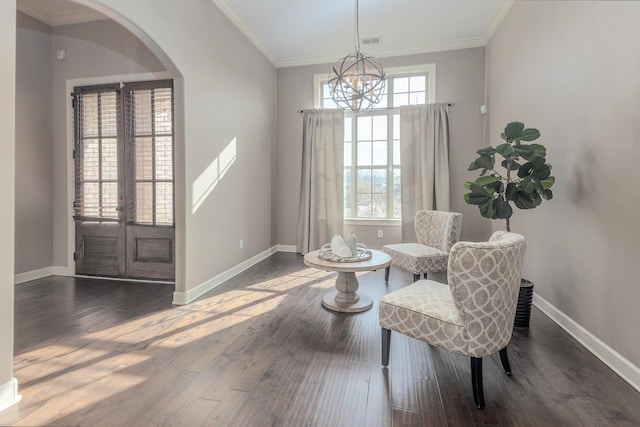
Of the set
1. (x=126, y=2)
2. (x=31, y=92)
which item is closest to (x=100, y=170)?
(x=31, y=92)

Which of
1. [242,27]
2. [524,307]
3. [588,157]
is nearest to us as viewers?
[588,157]

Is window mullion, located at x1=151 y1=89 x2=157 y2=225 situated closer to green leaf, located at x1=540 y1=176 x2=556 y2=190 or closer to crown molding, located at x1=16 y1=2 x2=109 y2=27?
crown molding, located at x1=16 y1=2 x2=109 y2=27

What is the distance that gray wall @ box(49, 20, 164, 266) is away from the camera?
13.7 feet

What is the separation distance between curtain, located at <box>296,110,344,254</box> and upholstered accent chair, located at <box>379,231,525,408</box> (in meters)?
3.78

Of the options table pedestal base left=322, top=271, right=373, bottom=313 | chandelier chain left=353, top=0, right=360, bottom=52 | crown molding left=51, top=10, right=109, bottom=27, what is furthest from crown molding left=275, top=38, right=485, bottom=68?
table pedestal base left=322, top=271, right=373, bottom=313

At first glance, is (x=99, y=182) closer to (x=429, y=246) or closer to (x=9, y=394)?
(x=9, y=394)

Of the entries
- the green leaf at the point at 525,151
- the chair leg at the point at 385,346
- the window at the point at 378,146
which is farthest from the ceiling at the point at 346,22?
the chair leg at the point at 385,346

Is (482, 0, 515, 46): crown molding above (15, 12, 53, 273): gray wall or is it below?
above

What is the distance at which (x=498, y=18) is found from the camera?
4367 mm

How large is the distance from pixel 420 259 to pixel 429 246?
68cm

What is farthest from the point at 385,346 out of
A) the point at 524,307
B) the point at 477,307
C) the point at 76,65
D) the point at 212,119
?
the point at 76,65

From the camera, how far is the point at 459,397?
1.88 metres

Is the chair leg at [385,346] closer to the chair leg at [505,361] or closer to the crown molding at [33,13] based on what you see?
the chair leg at [505,361]

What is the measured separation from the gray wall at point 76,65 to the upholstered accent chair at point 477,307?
13.8 feet
